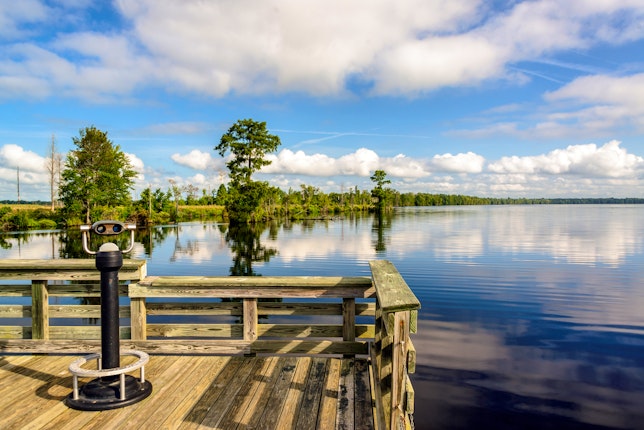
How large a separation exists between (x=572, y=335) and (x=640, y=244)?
25243 mm

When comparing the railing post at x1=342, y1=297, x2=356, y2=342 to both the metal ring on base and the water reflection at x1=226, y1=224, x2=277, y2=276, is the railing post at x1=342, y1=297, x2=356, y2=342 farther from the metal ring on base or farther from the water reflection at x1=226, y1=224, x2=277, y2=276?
the water reflection at x1=226, y1=224, x2=277, y2=276

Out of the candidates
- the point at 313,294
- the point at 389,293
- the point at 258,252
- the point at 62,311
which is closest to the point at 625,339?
the point at 313,294

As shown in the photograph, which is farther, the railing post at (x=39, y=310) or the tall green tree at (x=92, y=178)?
the tall green tree at (x=92, y=178)

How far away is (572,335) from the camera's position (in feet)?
34.2

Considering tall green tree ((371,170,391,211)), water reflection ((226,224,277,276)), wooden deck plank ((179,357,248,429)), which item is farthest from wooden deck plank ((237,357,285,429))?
tall green tree ((371,170,391,211))

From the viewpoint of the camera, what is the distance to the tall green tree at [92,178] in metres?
50.3

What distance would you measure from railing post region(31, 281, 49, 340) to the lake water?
516 centimetres

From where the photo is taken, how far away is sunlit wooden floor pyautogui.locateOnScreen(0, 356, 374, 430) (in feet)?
11.4

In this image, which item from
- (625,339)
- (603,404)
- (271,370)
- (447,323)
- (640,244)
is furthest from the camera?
(640,244)

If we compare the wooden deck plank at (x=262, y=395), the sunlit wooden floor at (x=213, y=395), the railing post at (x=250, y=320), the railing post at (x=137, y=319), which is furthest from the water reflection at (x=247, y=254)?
the wooden deck plank at (x=262, y=395)

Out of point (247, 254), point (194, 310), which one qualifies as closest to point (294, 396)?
point (194, 310)

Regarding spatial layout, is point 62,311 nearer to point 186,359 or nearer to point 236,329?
point 186,359

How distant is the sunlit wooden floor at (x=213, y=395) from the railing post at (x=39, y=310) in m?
0.28

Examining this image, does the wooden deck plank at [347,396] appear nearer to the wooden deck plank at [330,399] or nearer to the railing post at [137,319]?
the wooden deck plank at [330,399]
